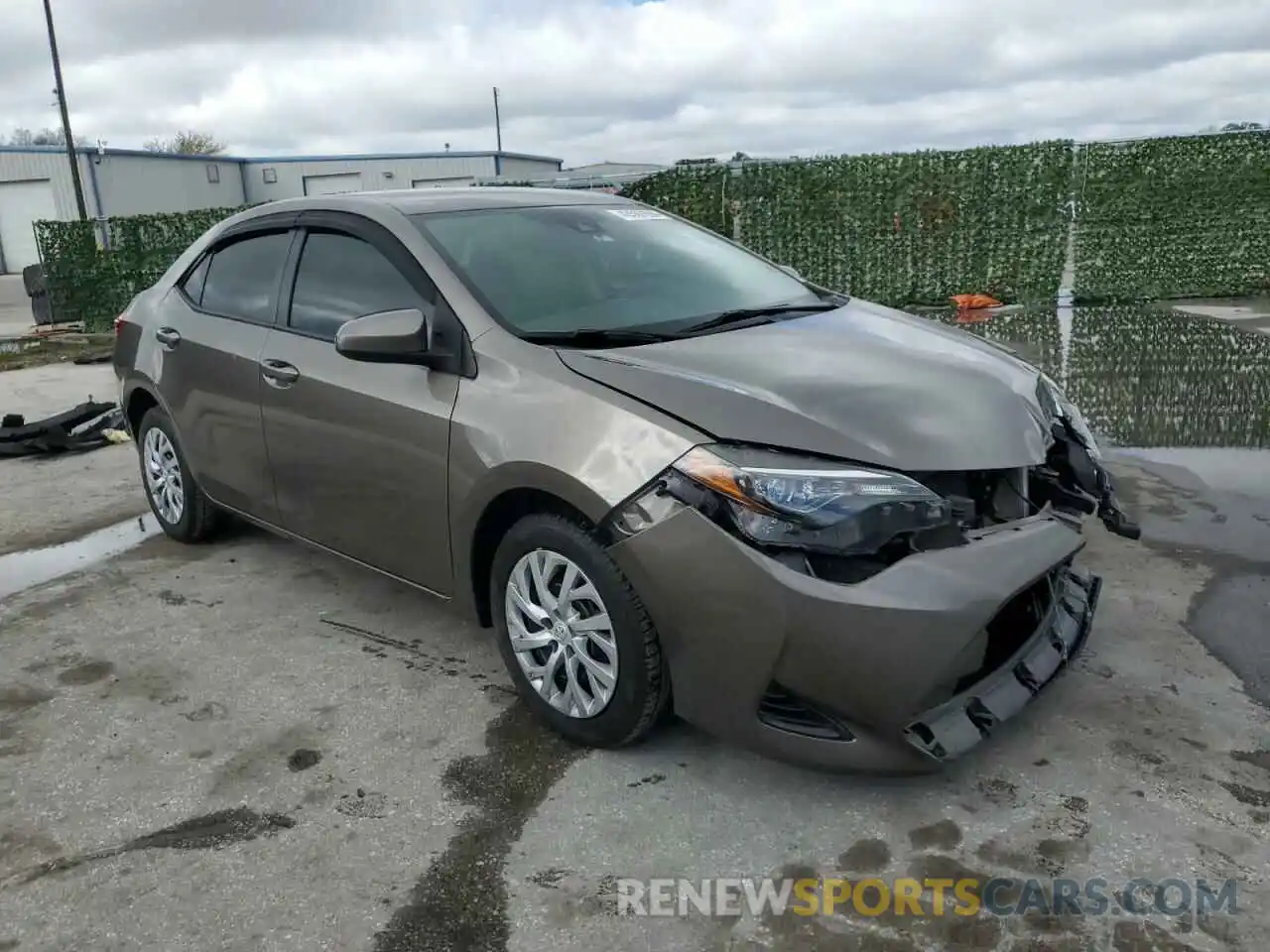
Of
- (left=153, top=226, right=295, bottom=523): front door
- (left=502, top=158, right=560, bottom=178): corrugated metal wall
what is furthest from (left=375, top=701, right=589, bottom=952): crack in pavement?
(left=502, top=158, right=560, bottom=178): corrugated metal wall

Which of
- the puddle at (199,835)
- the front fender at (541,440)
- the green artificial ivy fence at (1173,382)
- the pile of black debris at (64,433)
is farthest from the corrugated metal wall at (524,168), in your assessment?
the puddle at (199,835)

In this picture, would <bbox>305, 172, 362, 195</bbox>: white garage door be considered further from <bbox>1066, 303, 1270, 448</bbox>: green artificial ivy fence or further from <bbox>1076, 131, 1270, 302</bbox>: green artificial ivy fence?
<bbox>1066, 303, 1270, 448</bbox>: green artificial ivy fence

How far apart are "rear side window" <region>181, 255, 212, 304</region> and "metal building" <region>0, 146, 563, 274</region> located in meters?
24.2

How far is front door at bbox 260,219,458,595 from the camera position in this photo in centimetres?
337

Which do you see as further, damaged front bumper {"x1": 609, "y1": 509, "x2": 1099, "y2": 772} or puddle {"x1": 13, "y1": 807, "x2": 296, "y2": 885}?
puddle {"x1": 13, "y1": 807, "x2": 296, "y2": 885}

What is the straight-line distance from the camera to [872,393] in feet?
9.45

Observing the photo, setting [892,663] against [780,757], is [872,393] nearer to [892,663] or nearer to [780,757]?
[892,663]

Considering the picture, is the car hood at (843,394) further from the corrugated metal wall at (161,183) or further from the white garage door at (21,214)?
the white garage door at (21,214)

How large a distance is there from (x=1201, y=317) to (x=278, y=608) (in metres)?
11.0

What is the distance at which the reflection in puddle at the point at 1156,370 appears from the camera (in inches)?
257

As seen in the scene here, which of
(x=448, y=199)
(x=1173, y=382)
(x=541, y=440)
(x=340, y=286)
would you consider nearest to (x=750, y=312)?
(x=541, y=440)

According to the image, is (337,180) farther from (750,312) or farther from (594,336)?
(594,336)

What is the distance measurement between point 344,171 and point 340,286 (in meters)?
42.0

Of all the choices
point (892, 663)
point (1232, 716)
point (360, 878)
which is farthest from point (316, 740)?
point (1232, 716)
